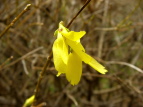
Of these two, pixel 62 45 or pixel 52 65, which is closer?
pixel 62 45

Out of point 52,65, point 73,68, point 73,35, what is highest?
point 73,35

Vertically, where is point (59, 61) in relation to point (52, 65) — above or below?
above

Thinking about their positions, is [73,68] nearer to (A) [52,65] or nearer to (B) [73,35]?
(B) [73,35]

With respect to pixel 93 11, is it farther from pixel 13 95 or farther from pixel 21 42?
pixel 13 95

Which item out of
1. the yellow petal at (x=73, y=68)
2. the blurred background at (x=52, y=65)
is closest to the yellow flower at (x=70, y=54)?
the yellow petal at (x=73, y=68)

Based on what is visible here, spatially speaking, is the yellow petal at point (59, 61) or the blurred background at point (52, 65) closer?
the yellow petal at point (59, 61)

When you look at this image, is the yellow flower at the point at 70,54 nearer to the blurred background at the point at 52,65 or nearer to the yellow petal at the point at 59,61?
the yellow petal at the point at 59,61

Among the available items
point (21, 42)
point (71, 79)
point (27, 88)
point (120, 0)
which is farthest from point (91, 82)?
point (71, 79)

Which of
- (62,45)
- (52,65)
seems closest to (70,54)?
(62,45)
